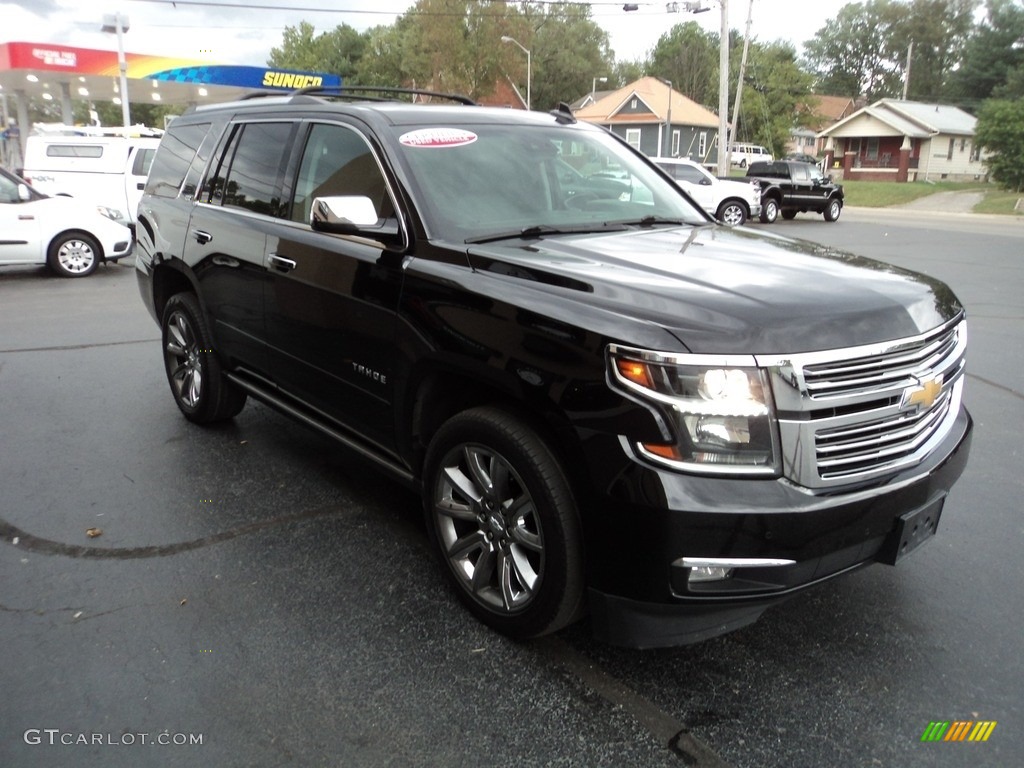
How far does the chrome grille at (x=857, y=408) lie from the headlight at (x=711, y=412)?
0.18 ft

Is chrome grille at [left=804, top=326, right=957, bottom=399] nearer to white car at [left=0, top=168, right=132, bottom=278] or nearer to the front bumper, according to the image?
the front bumper

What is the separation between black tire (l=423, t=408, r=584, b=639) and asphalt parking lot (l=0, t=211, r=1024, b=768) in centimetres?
18

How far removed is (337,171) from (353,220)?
0.68 metres

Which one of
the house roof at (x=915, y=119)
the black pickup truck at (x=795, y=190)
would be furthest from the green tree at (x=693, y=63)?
the black pickup truck at (x=795, y=190)

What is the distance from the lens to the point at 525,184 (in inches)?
152

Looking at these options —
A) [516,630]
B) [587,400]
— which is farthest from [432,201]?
[516,630]

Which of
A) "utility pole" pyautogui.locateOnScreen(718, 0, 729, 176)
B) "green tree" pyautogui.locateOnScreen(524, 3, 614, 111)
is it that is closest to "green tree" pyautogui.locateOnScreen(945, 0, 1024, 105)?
"green tree" pyautogui.locateOnScreen(524, 3, 614, 111)

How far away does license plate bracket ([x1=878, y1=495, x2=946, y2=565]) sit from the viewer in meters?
2.72

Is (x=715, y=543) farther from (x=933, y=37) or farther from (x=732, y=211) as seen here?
(x=933, y=37)

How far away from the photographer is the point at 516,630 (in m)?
3.05

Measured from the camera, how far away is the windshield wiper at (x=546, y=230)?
346cm

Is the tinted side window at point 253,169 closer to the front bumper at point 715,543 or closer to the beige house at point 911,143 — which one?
the front bumper at point 715,543

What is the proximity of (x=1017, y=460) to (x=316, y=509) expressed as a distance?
4111mm

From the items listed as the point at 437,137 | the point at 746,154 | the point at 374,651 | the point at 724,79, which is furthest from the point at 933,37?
the point at 374,651
